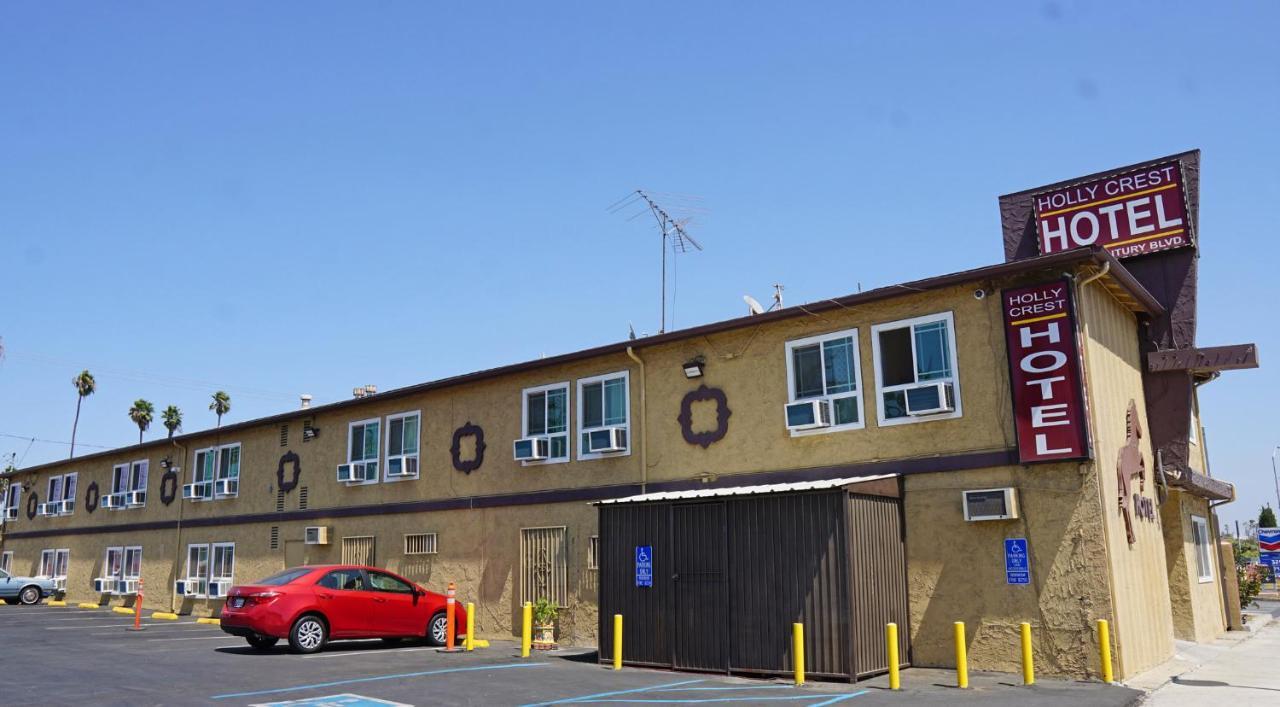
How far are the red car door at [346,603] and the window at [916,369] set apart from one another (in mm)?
9791

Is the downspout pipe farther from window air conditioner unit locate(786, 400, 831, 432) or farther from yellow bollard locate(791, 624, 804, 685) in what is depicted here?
yellow bollard locate(791, 624, 804, 685)

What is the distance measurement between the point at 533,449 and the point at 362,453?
680 centimetres

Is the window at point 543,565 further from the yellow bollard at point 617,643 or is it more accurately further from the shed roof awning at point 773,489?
the yellow bollard at point 617,643

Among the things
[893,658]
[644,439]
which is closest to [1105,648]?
[893,658]

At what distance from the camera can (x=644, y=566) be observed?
15.5 meters

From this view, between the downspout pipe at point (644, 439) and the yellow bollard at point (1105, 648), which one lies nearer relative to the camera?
the yellow bollard at point (1105, 648)

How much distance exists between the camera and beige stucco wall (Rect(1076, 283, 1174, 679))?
1323 centimetres

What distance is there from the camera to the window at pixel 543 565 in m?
19.4

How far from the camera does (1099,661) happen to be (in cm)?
1278

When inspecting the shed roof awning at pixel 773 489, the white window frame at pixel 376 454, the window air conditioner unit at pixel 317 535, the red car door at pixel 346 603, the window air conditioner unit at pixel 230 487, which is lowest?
the red car door at pixel 346 603

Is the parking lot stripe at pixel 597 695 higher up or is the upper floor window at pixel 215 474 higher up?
the upper floor window at pixel 215 474

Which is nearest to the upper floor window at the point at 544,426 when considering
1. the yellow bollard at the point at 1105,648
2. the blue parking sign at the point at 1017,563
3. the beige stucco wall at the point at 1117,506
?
the blue parking sign at the point at 1017,563

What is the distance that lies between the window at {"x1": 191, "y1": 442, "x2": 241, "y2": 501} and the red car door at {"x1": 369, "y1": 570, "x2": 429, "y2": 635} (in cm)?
1284

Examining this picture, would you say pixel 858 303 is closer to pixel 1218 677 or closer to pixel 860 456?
pixel 860 456
